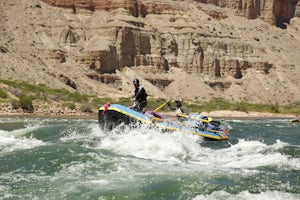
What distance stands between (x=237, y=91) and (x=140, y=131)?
199ft

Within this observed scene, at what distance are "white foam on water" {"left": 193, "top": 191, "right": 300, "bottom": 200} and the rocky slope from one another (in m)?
45.0

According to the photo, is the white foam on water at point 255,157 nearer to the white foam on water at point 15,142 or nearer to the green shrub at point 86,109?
the white foam on water at point 15,142

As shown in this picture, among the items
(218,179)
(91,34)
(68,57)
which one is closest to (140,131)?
(218,179)

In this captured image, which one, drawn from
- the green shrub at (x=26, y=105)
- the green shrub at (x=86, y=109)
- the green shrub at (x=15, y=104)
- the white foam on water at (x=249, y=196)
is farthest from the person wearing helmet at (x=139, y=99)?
the green shrub at (x=86, y=109)

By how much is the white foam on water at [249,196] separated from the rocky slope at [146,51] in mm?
45004

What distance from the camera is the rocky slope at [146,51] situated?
63.2 metres

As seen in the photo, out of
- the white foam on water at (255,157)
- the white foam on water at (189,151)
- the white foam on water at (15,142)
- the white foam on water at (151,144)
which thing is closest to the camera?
the white foam on water at (255,157)

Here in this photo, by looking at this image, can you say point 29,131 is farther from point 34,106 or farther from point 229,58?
point 229,58

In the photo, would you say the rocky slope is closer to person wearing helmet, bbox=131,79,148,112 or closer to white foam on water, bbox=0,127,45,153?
white foam on water, bbox=0,127,45,153

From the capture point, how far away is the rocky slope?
63188 mm

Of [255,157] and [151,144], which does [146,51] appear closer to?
[151,144]

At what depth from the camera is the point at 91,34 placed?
2879 inches

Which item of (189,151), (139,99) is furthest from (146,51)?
(189,151)

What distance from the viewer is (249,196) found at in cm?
1023
